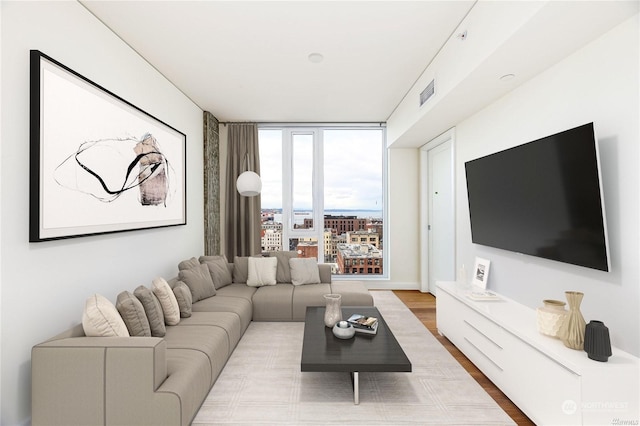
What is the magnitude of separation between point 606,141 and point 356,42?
199 centimetres

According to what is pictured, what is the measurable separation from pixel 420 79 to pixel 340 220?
8.81 feet

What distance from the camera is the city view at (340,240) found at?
5258mm

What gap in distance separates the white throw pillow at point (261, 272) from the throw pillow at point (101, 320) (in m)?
2.04

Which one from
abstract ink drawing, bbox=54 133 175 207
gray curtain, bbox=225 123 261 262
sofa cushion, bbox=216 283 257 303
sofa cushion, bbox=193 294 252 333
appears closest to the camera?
abstract ink drawing, bbox=54 133 175 207

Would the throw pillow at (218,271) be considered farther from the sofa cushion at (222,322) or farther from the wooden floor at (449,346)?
the wooden floor at (449,346)

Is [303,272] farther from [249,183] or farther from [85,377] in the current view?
[85,377]

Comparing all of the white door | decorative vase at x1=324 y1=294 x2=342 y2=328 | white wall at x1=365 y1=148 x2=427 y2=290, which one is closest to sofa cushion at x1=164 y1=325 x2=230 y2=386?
decorative vase at x1=324 y1=294 x2=342 y2=328

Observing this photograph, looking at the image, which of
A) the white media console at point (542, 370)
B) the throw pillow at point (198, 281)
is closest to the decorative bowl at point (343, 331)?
the white media console at point (542, 370)

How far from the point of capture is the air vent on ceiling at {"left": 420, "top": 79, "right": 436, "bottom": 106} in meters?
2.97

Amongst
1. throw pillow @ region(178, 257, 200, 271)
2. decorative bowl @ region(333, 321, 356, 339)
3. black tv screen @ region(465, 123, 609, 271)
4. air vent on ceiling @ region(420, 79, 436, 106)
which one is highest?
air vent on ceiling @ region(420, 79, 436, 106)

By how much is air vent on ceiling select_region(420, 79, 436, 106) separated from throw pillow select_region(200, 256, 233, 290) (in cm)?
314

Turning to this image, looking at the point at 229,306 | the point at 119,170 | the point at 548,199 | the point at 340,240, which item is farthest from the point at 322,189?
the point at 548,199

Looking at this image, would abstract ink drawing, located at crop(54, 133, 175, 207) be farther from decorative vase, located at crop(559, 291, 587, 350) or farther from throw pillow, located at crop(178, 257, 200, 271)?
decorative vase, located at crop(559, 291, 587, 350)

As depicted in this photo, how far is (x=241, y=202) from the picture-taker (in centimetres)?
501
